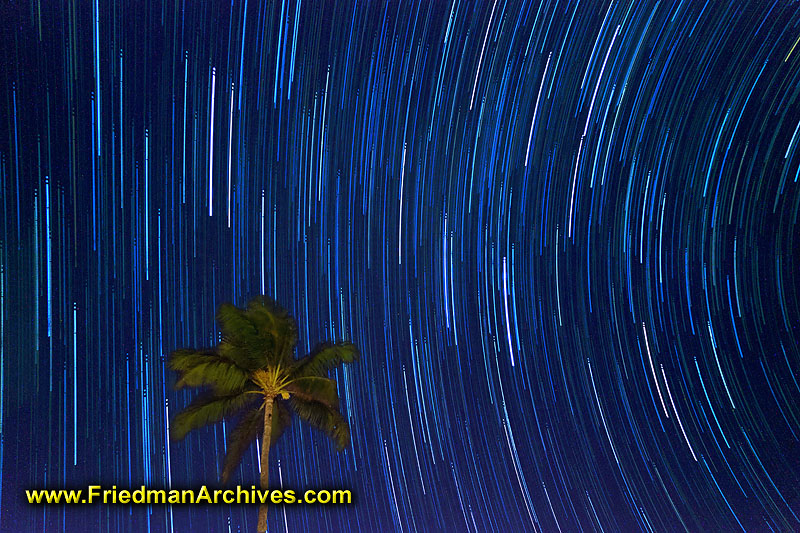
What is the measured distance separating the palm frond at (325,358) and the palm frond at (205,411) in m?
1.37

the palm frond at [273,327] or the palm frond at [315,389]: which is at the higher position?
the palm frond at [273,327]

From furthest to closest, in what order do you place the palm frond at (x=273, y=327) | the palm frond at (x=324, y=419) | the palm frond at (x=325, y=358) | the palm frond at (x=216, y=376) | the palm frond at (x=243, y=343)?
1. the palm frond at (x=325, y=358)
2. the palm frond at (x=324, y=419)
3. the palm frond at (x=273, y=327)
4. the palm frond at (x=243, y=343)
5. the palm frond at (x=216, y=376)

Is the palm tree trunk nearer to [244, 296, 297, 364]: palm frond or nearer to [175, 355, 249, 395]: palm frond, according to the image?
[175, 355, 249, 395]: palm frond

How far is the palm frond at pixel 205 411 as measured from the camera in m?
15.3

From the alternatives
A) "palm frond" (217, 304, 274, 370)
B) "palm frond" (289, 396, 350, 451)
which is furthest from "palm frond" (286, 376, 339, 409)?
"palm frond" (217, 304, 274, 370)

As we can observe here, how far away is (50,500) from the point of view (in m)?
19.0

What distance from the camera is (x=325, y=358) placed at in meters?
16.4

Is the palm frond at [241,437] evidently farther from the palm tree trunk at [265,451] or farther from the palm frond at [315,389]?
the palm frond at [315,389]

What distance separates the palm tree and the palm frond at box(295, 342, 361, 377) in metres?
0.02

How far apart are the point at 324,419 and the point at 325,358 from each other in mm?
1355

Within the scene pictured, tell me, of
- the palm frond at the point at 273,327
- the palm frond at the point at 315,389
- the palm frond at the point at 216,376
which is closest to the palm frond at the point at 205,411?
the palm frond at the point at 216,376

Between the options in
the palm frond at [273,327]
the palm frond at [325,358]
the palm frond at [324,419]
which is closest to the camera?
the palm frond at [273,327]

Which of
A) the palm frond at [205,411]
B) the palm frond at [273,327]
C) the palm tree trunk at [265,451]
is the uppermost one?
the palm frond at [273,327]

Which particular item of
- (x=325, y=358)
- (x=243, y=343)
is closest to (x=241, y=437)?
(x=243, y=343)
